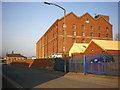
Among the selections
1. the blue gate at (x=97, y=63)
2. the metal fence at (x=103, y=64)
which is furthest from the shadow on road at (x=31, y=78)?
the metal fence at (x=103, y=64)

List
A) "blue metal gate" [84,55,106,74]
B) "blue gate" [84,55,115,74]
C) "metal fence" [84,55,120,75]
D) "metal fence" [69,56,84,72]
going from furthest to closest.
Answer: "metal fence" [69,56,84,72] → "blue metal gate" [84,55,106,74] → "blue gate" [84,55,115,74] → "metal fence" [84,55,120,75]

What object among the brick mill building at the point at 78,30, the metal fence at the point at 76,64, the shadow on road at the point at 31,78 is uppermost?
the brick mill building at the point at 78,30

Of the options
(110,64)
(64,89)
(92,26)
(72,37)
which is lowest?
(64,89)

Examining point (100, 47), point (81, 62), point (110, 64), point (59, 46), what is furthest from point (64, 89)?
point (59, 46)

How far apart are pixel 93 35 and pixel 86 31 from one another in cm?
305

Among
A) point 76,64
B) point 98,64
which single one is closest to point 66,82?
point 98,64

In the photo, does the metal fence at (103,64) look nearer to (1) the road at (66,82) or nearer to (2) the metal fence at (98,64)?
(2) the metal fence at (98,64)

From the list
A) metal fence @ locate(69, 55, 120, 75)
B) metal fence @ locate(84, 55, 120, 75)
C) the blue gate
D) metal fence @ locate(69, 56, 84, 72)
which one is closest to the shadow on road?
metal fence @ locate(69, 56, 84, 72)

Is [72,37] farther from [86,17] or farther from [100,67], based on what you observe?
[100,67]

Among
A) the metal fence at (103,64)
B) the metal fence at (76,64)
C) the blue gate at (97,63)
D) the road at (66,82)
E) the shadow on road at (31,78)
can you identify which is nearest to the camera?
the road at (66,82)

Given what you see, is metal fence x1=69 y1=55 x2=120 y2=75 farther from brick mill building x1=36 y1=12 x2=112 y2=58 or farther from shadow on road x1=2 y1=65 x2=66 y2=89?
brick mill building x1=36 y1=12 x2=112 y2=58

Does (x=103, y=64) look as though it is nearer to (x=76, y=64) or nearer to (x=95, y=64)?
(x=95, y=64)

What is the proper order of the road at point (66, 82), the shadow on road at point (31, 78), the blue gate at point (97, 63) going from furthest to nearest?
1. the blue gate at point (97, 63)
2. the shadow on road at point (31, 78)
3. the road at point (66, 82)

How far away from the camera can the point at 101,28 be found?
220ft
